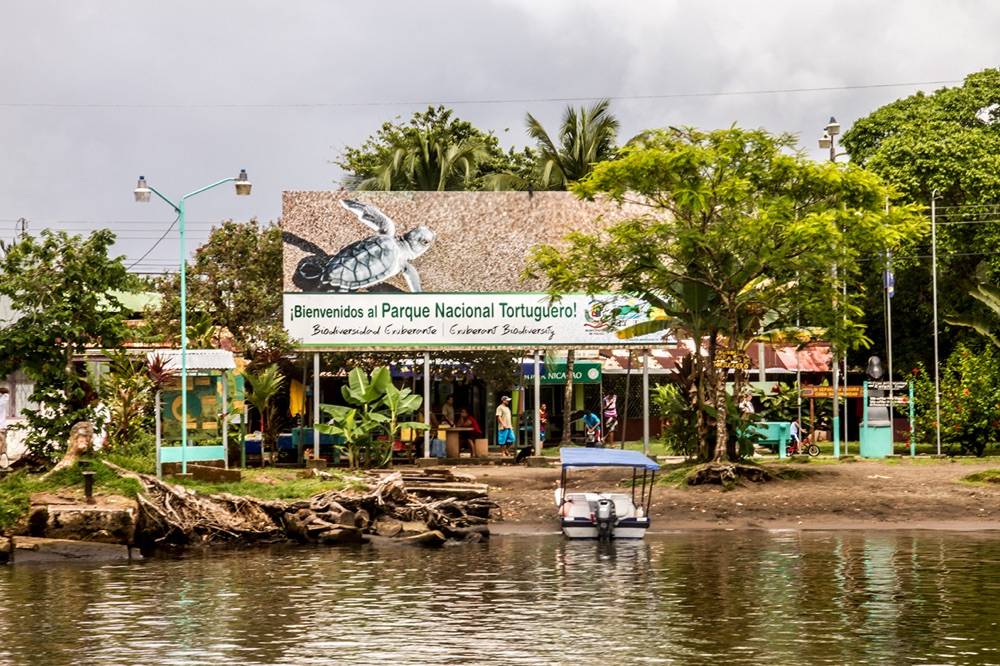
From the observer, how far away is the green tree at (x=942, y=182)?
46.4m

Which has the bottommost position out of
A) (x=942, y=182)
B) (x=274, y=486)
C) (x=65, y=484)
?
(x=274, y=486)

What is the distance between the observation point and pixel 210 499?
96.3 feet

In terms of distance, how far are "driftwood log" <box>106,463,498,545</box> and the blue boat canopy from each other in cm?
251

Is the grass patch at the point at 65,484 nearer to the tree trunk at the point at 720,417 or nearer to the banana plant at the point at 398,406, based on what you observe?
the banana plant at the point at 398,406

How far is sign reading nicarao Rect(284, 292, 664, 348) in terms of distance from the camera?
40.2m

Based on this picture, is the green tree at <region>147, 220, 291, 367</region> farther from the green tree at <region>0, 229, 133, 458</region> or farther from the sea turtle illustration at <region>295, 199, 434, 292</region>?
the green tree at <region>0, 229, 133, 458</region>

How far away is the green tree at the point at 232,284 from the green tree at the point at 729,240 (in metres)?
15.5

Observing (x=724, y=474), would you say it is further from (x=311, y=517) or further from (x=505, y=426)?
(x=505, y=426)

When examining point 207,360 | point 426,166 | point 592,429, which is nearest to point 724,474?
point 592,429

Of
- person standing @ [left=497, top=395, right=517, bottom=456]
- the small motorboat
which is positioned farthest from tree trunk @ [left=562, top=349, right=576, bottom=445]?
the small motorboat

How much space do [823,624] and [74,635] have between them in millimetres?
9666

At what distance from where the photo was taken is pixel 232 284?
49.9 metres

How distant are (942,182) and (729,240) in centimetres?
1649

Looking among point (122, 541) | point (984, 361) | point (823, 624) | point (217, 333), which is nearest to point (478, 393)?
point (217, 333)
